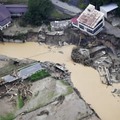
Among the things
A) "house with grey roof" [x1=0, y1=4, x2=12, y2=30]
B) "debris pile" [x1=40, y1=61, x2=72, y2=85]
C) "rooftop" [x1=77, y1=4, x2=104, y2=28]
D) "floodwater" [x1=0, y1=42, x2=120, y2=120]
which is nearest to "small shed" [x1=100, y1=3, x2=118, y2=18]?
"rooftop" [x1=77, y1=4, x2=104, y2=28]

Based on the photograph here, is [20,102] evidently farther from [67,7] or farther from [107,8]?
[107,8]

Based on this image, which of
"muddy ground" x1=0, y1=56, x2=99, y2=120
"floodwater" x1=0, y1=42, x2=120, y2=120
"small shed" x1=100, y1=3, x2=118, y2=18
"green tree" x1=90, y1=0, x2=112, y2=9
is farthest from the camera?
"green tree" x1=90, y1=0, x2=112, y2=9

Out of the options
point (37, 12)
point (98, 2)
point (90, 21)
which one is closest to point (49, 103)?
point (90, 21)

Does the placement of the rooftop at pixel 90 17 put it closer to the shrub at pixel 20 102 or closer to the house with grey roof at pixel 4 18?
the house with grey roof at pixel 4 18

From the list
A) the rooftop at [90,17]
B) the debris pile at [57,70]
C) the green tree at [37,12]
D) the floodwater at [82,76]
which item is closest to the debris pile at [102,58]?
the floodwater at [82,76]

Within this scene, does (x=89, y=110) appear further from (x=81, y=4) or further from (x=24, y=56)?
(x=81, y=4)

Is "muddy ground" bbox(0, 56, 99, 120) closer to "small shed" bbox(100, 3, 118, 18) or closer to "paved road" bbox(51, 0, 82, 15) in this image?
"paved road" bbox(51, 0, 82, 15)
